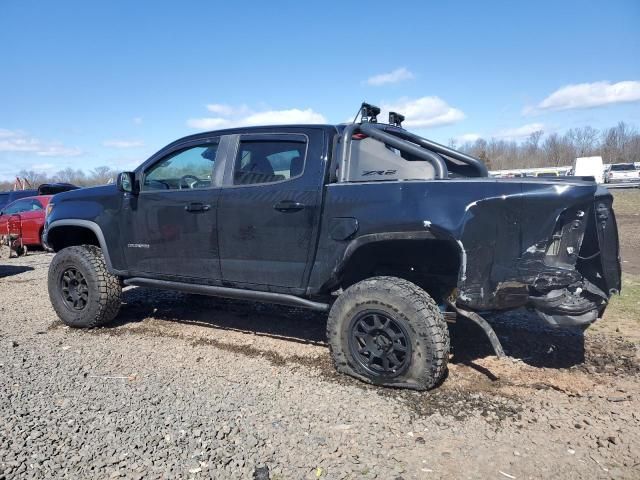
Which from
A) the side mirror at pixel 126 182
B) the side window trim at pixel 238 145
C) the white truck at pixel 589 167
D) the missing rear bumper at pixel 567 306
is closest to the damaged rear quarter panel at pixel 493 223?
the missing rear bumper at pixel 567 306

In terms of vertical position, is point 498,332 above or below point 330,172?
below

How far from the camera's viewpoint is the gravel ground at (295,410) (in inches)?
107

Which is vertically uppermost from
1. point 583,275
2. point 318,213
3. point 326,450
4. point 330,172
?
point 330,172

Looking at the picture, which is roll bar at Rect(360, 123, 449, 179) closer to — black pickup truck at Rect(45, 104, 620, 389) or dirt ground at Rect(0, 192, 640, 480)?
black pickup truck at Rect(45, 104, 620, 389)

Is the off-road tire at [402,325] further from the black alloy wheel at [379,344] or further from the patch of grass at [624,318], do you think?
the patch of grass at [624,318]

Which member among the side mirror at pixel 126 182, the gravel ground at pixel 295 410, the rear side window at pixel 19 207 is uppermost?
the side mirror at pixel 126 182

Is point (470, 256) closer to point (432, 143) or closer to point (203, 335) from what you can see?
point (432, 143)

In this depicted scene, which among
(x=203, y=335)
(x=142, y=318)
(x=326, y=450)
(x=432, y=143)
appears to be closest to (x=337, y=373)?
(x=326, y=450)

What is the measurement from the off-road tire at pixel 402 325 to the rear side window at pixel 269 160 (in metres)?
1.14

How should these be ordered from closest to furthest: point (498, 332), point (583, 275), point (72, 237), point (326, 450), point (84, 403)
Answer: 1. point (326, 450)
2. point (84, 403)
3. point (583, 275)
4. point (498, 332)
5. point (72, 237)

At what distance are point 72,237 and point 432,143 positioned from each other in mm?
4025

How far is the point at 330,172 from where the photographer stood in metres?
3.97

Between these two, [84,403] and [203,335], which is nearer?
[84,403]

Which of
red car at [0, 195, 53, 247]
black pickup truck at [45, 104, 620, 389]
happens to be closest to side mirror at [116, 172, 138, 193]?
black pickup truck at [45, 104, 620, 389]
